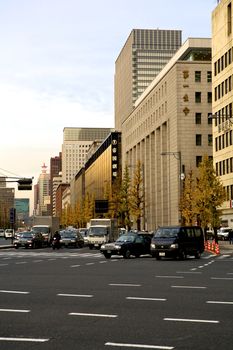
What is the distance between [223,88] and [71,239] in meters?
32.7

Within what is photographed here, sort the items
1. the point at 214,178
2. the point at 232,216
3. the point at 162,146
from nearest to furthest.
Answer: the point at 214,178
the point at 232,216
the point at 162,146

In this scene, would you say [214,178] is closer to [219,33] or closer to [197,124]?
[219,33]

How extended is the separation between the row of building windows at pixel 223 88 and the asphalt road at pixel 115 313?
201 ft

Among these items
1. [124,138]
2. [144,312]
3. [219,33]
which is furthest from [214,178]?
[124,138]

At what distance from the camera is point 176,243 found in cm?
3347

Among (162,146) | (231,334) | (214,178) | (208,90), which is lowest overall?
(231,334)

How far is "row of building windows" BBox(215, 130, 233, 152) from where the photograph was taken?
7850 centimetres

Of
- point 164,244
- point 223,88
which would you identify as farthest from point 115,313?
point 223,88

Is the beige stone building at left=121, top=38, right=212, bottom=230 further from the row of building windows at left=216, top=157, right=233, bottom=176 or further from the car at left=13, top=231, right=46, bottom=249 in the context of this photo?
the car at left=13, top=231, right=46, bottom=249

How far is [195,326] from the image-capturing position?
10.2m

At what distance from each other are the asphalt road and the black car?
1606 cm

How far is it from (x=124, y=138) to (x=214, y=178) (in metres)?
92.5

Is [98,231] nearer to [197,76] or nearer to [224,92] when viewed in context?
[224,92]

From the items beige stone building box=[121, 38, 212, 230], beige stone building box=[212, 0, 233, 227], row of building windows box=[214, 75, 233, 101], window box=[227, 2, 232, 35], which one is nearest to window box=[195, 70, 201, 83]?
beige stone building box=[121, 38, 212, 230]
